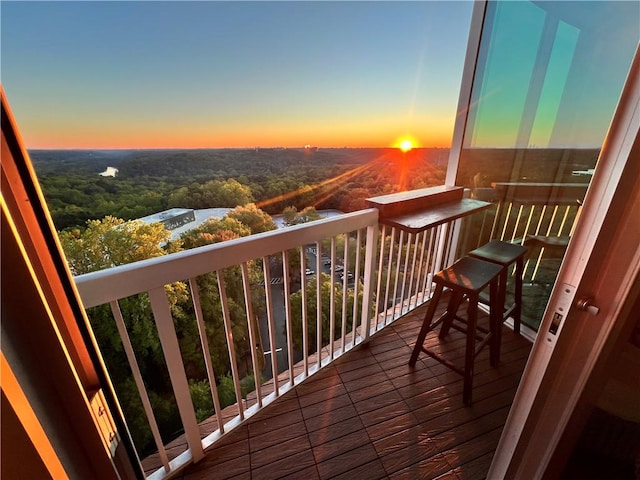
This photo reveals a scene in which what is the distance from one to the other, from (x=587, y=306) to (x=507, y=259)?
4.29ft

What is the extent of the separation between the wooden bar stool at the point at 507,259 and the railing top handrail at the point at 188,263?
1247 millimetres

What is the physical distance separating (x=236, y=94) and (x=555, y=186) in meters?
2.48

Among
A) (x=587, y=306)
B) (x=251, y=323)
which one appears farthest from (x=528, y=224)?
(x=251, y=323)

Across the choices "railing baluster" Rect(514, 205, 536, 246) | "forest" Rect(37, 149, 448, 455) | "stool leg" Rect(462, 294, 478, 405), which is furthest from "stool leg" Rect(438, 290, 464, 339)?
"railing baluster" Rect(514, 205, 536, 246)

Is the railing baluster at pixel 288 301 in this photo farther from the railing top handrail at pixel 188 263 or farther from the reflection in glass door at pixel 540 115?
the reflection in glass door at pixel 540 115

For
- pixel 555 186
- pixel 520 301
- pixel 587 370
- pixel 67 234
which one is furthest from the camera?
pixel 520 301

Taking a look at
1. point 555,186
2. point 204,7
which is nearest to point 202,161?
point 204,7

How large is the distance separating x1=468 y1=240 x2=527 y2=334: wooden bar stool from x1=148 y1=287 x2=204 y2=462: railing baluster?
201cm

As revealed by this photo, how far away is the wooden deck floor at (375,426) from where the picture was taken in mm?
1445

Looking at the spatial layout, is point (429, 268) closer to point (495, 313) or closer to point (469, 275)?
point (495, 313)

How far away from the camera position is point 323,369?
2.04 metres

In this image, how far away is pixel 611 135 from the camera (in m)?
0.69

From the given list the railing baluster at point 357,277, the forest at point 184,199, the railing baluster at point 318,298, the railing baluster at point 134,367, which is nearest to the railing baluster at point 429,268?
the forest at point 184,199

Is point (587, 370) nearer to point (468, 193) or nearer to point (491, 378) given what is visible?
point (491, 378)
